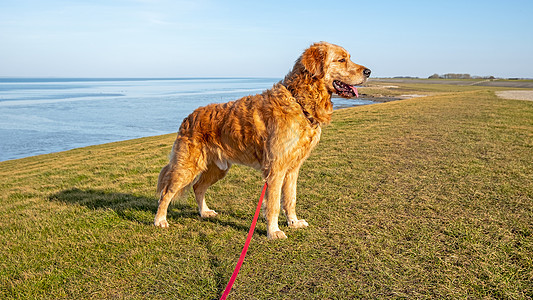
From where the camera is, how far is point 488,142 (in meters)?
10.5

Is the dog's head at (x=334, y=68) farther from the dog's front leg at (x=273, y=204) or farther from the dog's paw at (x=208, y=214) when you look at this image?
the dog's paw at (x=208, y=214)

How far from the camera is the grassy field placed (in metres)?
3.35

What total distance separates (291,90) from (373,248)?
2.28 m

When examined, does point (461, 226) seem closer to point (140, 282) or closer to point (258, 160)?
point (258, 160)

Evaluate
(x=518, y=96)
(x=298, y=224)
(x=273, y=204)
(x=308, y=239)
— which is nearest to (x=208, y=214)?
(x=273, y=204)

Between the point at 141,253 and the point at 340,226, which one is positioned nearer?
the point at 141,253

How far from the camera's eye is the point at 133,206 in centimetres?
595

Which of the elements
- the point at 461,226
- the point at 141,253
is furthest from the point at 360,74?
the point at 141,253

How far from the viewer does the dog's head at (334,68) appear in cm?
453

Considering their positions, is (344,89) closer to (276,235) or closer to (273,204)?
(273,204)

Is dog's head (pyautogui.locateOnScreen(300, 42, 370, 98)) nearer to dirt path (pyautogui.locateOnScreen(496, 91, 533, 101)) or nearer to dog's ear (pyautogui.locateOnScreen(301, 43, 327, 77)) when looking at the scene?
dog's ear (pyautogui.locateOnScreen(301, 43, 327, 77))

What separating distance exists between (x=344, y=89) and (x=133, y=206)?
407 centimetres

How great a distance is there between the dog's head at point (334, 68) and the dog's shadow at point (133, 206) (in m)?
2.29

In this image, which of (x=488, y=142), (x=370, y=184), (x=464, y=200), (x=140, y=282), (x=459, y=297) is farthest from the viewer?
(x=488, y=142)
